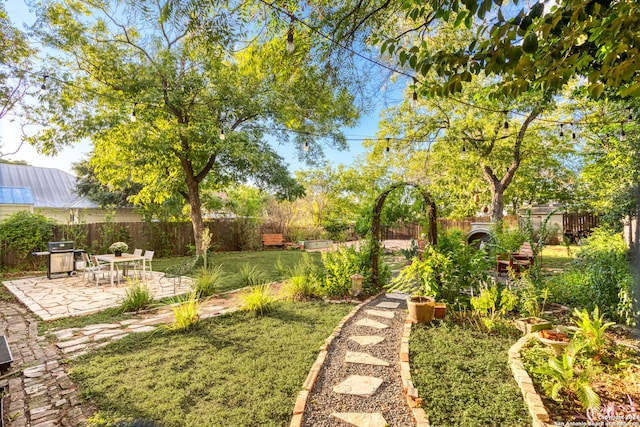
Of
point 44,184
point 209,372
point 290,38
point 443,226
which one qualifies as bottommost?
point 209,372

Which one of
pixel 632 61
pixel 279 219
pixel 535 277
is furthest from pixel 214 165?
pixel 632 61

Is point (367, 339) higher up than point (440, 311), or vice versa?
point (440, 311)

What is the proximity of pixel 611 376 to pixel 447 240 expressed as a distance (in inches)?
92.4

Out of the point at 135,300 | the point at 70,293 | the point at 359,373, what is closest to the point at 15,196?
the point at 70,293

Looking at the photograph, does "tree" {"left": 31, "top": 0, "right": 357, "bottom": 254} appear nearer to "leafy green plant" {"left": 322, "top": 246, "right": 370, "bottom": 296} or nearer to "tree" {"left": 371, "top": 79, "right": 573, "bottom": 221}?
"leafy green plant" {"left": 322, "top": 246, "right": 370, "bottom": 296}

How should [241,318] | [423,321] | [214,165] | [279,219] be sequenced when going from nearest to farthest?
[423,321]
[241,318]
[214,165]
[279,219]

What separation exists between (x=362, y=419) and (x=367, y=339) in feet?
4.60

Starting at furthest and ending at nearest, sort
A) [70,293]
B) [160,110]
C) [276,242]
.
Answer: [276,242], [160,110], [70,293]

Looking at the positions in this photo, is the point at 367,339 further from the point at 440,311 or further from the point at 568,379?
the point at 568,379

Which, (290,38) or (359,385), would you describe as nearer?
(359,385)

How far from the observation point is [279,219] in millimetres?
15305

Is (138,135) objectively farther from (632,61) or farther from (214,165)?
(632,61)

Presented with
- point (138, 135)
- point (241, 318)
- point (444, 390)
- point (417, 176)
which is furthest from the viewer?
point (417, 176)

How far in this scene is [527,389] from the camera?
85.1 inches
